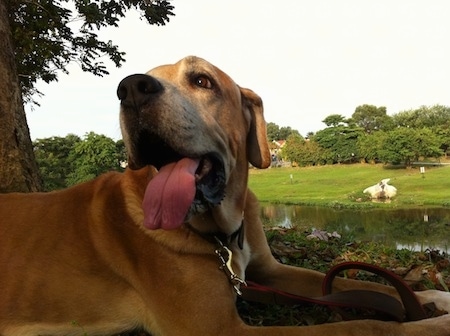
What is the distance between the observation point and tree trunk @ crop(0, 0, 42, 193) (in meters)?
4.59

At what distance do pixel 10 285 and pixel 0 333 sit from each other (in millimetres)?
285

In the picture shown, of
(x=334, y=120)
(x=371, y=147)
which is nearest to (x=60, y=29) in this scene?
(x=371, y=147)

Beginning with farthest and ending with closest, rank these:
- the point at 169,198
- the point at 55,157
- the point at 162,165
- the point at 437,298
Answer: the point at 55,157
the point at 437,298
the point at 162,165
the point at 169,198

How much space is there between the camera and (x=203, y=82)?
2.63 metres

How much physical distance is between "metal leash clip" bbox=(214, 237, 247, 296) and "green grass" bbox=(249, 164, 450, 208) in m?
30.4

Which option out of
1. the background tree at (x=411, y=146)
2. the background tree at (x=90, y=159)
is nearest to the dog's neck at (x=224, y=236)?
the background tree at (x=90, y=159)

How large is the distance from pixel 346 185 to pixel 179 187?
51.0m

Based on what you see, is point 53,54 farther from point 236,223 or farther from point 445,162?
point 445,162

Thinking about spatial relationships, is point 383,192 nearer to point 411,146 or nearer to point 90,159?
point 411,146

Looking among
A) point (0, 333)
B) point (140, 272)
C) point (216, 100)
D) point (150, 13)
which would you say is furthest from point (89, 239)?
point (150, 13)

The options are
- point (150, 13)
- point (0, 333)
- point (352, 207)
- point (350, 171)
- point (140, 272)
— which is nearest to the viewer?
point (140, 272)

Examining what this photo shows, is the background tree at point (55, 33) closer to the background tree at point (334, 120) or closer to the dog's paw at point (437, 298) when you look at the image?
the dog's paw at point (437, 298)

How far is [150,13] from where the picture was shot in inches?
361

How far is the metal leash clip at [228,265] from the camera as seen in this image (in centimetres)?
239
